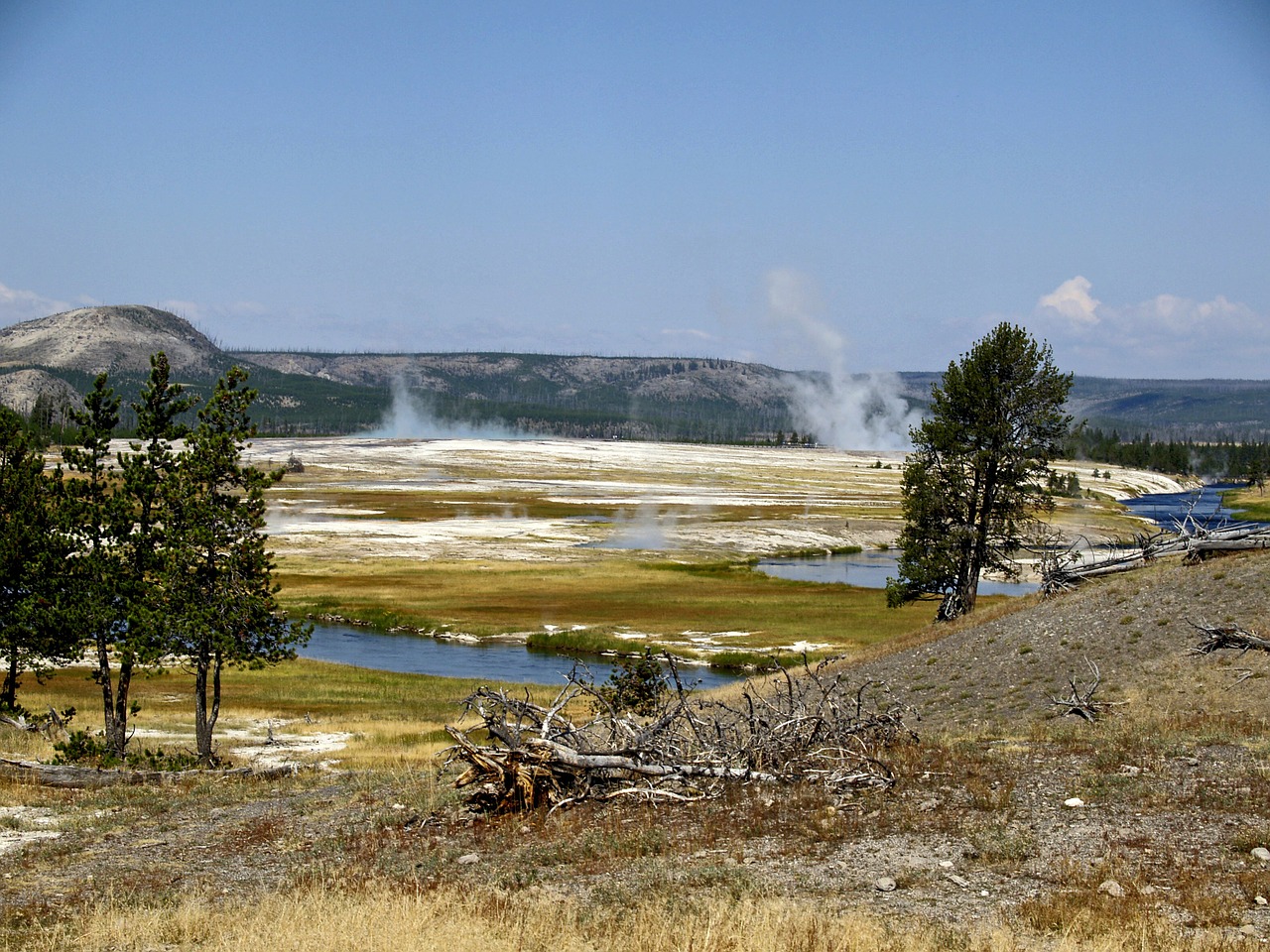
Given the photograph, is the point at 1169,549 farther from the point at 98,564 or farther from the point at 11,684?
the point at 11,684

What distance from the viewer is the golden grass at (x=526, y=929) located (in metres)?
9.31

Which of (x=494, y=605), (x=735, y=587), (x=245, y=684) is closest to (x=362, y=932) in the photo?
(x=245, y=684)

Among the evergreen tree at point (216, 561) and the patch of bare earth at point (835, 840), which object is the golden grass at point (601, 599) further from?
the patch of bare earth at point (835, 840)

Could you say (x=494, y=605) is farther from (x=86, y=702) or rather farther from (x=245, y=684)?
(x=86, y=702)

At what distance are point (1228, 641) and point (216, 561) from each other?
2295 centimetres

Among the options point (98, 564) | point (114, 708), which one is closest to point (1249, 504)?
point (114, 708)

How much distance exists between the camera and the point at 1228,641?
944 inches

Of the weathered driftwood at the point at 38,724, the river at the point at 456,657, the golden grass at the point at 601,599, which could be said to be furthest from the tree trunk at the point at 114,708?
the golden grass at the point at 601,599

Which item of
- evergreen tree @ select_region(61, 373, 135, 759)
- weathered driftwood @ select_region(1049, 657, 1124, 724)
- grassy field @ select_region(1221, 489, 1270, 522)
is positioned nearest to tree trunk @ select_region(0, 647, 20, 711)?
evergreen tree @ select_region(61, 373, 135, 759)

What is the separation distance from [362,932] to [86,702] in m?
32.7

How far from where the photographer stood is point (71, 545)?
25.8m

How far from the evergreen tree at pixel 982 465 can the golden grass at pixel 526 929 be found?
31.8 metres

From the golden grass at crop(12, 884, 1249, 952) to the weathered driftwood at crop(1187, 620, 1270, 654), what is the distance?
15.9m

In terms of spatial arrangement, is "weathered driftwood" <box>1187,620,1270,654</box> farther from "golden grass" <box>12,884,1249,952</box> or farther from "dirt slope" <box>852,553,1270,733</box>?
"golden grass" <box>12,884,1249,952</box>
